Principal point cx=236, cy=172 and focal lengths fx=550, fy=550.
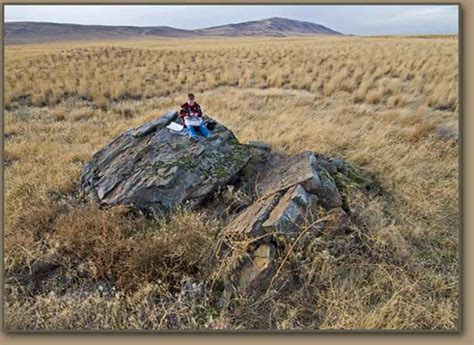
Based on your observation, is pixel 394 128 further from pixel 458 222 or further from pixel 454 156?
pixel 458 222

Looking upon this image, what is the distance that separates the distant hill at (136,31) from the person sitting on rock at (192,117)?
0.44 metres

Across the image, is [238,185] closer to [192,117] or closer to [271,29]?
[192,117]

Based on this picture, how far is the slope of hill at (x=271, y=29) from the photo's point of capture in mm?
3410

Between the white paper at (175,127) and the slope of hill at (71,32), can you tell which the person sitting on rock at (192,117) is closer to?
the white paper at (175,127)

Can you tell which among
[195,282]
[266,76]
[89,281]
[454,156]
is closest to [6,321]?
[89,281]

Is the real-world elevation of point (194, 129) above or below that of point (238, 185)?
above

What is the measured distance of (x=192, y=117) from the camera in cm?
365

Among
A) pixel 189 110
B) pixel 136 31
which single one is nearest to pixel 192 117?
pixel 189 110

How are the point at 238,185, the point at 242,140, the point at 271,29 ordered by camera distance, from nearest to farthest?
the point at 271,29 → the point at 238,185 → the point at 242,140

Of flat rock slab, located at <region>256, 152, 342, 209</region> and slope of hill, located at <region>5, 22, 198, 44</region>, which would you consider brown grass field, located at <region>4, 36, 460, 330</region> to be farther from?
flat rock slab, located at <region>256, 152, 342, 209</region>

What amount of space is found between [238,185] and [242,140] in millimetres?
414

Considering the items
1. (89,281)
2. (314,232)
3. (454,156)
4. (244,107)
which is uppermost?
(244,107)

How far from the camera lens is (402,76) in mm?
3613

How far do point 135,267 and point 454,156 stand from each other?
205 cm
